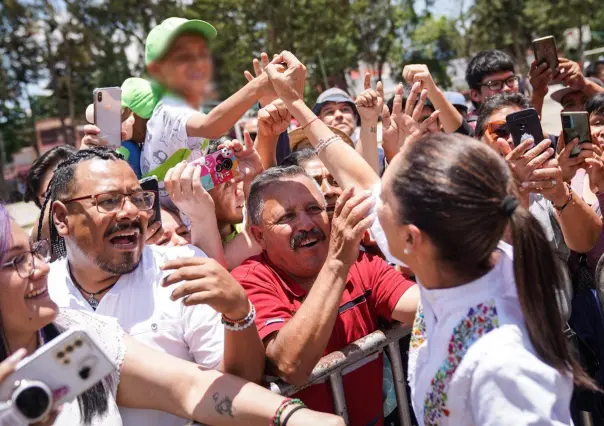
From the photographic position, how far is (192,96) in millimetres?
3387

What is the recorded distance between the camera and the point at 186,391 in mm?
2188

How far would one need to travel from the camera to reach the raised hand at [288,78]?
2848 millimetres

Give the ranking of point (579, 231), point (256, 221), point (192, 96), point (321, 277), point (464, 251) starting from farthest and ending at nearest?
point (192, 96) < point (256, 221) < point (579, 231) < point (321, 277) < point (464, 251)

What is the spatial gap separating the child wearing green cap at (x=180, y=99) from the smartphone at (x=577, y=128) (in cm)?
142

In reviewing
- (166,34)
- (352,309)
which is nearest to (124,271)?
(352,309)

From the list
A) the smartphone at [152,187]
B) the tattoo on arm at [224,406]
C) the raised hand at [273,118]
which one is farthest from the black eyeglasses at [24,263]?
the raised hand at [273,118]

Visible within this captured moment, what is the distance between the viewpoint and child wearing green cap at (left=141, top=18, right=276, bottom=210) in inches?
130

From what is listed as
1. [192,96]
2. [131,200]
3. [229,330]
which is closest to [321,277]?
[229,330]

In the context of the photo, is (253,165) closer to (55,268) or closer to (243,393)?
(55,268)

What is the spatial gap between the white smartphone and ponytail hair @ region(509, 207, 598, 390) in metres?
1.08

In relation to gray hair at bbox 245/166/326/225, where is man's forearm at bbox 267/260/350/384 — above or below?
below

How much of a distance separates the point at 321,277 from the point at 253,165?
1.21 metres

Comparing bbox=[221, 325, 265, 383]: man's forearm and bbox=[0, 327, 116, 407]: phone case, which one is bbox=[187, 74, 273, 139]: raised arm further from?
bbox=[0, 327, 116, 407]: phone case

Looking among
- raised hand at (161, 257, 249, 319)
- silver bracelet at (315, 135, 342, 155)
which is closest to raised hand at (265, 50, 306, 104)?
silver bracelet at (315, 135, 342, 155)
